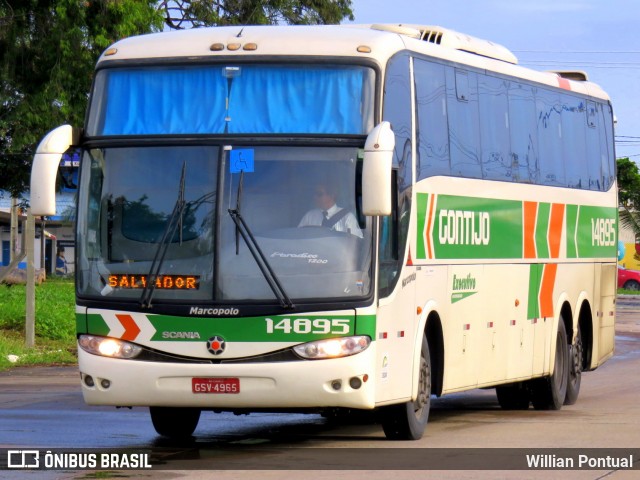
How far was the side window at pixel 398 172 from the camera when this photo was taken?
11781 millimetres

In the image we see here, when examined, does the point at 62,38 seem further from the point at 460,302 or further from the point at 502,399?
the point at 460,302

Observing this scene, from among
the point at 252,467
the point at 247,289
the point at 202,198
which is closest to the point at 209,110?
the point at 202,198

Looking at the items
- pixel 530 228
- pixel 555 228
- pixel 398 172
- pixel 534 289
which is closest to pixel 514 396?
pixel 534 289

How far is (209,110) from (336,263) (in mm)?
1649

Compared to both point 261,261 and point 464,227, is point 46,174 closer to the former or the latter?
point 261,261

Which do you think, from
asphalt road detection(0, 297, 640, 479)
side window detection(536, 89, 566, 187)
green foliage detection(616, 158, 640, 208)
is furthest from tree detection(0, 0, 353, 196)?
green foliage detection(616, 158, 640, 208)

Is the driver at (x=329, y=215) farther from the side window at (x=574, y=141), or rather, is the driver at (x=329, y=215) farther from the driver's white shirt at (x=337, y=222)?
the side window at (x=574, y=141)

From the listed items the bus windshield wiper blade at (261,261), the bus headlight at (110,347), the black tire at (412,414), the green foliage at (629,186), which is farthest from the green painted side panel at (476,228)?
the green foliage at (629,186)

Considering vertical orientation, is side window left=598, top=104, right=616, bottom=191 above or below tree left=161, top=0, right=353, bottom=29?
below

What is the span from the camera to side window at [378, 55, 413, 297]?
11.8 metres

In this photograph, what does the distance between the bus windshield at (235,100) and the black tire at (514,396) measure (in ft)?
20.9

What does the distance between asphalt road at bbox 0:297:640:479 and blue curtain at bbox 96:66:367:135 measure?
2.61m

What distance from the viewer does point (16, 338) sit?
2614 cm

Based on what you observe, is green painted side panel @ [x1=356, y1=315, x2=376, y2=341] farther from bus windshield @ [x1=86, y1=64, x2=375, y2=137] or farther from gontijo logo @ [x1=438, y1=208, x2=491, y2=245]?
gontijo logo @ [x1=438, y1=208, x2=491, y2=245]
